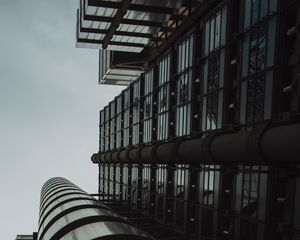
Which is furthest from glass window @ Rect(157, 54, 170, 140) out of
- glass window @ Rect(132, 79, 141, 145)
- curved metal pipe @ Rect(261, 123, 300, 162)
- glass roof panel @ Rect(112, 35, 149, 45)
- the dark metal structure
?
curved metal pipe @ Rect(261, 123, 300, 162)

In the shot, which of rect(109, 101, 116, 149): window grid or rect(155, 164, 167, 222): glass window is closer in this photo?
rect(155, 164, 167, 222): glass window

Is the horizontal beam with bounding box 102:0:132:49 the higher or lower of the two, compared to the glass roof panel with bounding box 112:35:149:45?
higher

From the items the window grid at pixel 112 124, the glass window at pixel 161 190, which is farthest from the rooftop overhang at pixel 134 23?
the window grid at pixel 112 124

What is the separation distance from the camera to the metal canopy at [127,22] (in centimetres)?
3926

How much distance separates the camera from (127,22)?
43781mm

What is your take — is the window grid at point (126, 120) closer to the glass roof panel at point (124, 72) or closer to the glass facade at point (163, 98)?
the glass roof panel at point (124, 72)

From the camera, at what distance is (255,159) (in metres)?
18.8

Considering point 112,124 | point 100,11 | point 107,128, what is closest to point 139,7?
point 100,11

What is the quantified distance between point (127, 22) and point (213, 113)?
61.2 feet

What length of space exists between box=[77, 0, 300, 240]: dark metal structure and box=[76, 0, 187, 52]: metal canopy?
0.42 ft

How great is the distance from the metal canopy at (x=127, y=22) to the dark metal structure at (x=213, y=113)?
13cm

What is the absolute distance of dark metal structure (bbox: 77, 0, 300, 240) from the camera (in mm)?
20156

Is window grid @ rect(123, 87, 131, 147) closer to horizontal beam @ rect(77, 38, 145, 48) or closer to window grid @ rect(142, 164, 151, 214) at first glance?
horizontal beam @ rect(77, 38, 145, 48)

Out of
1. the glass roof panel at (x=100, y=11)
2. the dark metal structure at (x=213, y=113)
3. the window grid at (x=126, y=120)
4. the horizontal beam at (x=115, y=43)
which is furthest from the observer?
the window grid at (x=126, y=120)
